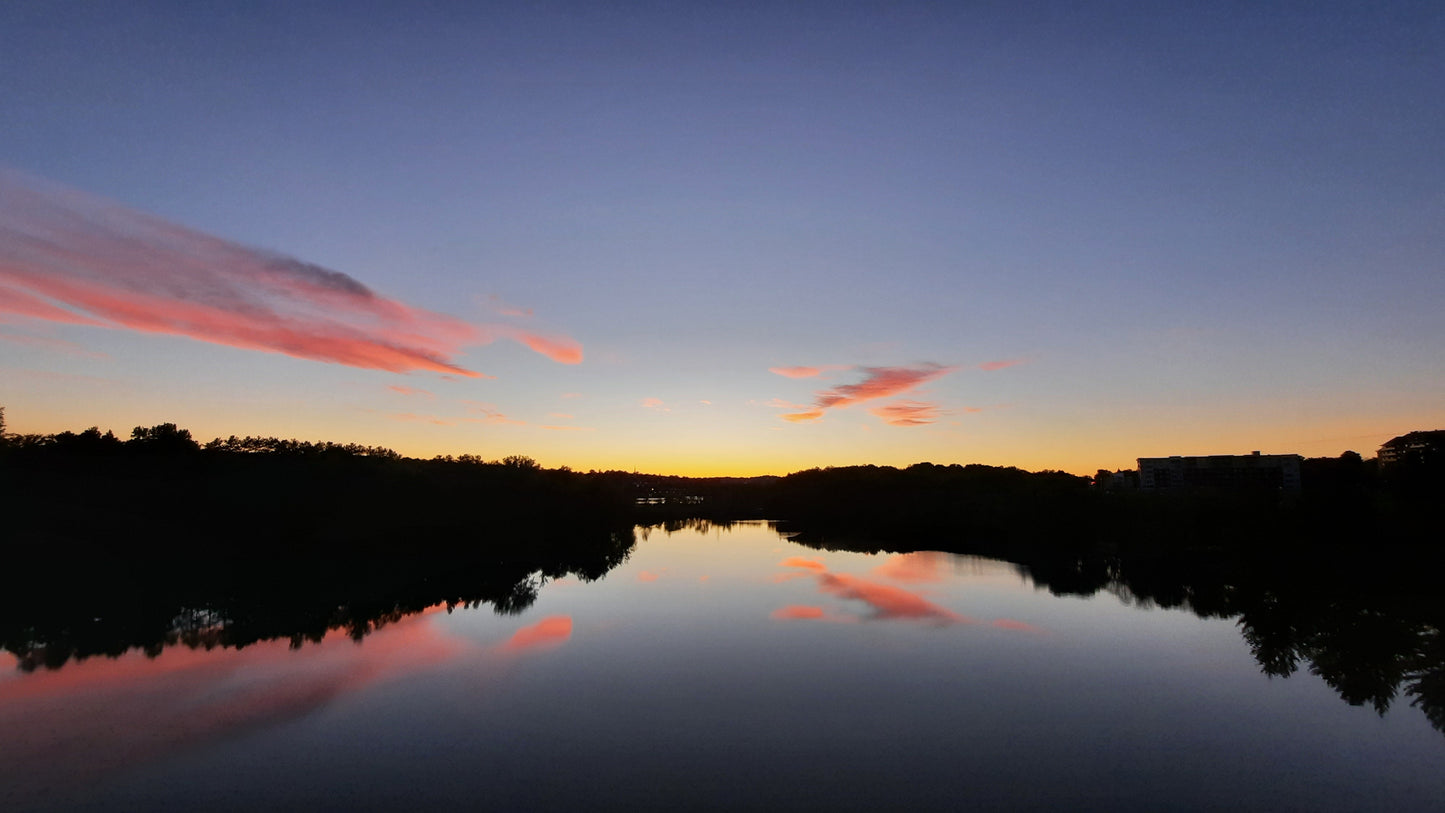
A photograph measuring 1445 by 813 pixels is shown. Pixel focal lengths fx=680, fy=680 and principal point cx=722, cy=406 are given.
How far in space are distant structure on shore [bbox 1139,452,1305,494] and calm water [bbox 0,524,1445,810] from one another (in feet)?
230

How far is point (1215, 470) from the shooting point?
88.9 metres

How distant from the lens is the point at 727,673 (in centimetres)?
2027

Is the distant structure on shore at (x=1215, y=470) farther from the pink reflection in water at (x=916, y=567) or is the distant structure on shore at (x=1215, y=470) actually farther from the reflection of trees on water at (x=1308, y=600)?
the pink reflection in water at (x=916, y=567)

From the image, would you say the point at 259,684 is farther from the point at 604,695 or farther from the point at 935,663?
the point at 935,663

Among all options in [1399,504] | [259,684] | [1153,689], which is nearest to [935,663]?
[1153,689]

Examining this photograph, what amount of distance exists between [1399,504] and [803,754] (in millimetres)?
42128

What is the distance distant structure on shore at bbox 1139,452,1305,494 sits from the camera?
8100cm

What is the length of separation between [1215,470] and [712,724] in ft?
321

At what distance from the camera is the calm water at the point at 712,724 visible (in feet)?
39.3

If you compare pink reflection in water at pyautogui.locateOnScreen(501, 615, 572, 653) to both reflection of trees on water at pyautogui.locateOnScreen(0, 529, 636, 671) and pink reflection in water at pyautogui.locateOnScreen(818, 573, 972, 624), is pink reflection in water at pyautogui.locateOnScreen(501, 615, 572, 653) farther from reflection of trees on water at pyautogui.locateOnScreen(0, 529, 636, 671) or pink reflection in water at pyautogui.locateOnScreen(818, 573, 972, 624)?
pink reflection in water at pyautogui.locateOnScreen(818, 573, 972, 624)

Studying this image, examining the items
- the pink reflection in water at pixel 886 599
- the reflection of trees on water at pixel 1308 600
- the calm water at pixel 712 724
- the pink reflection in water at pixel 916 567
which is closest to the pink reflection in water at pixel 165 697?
the calm water at pixel 712 724

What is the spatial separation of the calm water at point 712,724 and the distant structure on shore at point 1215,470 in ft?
230

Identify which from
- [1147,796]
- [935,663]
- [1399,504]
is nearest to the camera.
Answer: [1147,796]

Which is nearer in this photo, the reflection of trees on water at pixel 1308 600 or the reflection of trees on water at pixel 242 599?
the reflection of trees on water at pixel 1308 600
